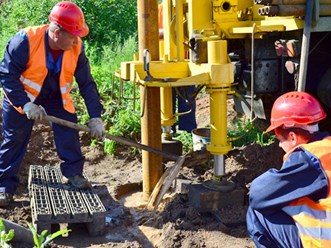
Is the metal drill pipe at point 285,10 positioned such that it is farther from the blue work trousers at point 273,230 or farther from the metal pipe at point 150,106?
the blue work trousers at point 273,230

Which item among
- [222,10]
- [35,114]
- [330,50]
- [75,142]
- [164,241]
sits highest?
[222,10]

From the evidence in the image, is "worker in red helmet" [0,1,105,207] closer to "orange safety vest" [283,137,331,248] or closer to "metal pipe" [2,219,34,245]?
"metal pipe" [2,219,34,245]

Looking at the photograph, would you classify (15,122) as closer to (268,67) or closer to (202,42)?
(202,42)

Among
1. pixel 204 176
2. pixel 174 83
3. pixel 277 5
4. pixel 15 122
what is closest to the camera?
pixel 277 5

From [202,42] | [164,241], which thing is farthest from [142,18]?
[164,241]

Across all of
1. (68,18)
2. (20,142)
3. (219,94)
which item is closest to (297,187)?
(219,94)

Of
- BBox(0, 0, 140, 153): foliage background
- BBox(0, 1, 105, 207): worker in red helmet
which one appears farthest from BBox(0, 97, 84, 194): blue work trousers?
BBox(0, 0, 140, 153): foliage background

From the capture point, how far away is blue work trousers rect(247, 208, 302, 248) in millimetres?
3241

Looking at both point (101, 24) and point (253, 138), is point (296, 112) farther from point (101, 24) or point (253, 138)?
point (101, 24)

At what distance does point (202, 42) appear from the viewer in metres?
5.16

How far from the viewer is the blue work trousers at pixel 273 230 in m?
3.24

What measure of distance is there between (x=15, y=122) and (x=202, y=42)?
5.84ft

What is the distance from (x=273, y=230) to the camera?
3.35 m

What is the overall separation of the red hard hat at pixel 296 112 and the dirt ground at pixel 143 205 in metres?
1.45
